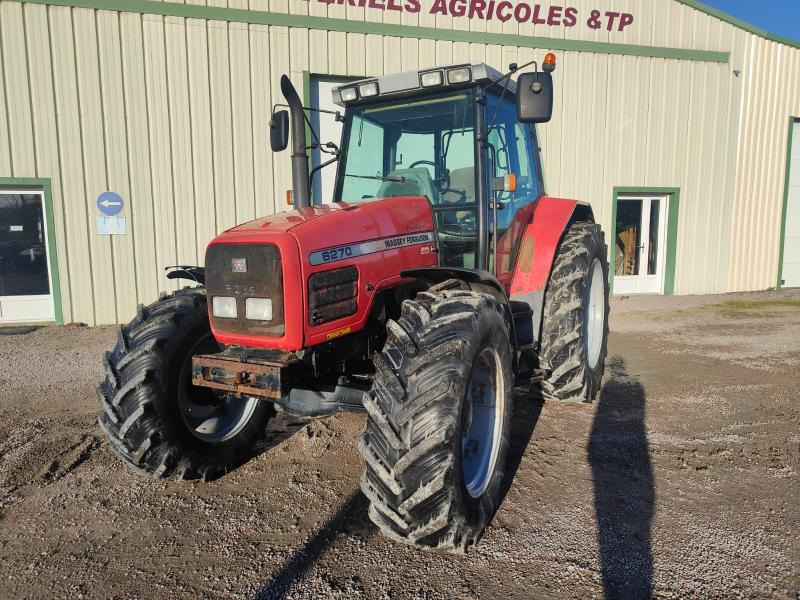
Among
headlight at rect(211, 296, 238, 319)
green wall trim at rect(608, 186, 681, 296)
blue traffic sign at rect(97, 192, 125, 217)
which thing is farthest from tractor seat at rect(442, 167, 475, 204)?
green wall trim at rect(608, 186, 681, 296)

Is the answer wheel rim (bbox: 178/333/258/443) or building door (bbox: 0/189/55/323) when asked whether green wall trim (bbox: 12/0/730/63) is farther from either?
wheel rim (bbox: 178/333/258/443)

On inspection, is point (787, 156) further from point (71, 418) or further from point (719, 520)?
point (71, 418)

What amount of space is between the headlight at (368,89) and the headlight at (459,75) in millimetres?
497

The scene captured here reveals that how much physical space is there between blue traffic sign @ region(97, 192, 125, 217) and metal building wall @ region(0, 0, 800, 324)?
0.10 metres

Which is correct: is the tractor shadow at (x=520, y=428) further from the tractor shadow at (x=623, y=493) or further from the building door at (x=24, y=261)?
the building door at (x=24, y=261)

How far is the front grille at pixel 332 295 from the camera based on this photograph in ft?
8.50

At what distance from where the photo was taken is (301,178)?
3.55 metres

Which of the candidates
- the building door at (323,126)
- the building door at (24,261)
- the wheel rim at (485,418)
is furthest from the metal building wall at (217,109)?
the wheel rim at (485,418)

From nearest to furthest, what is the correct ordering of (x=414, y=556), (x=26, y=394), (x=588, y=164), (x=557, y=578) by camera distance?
1. (x=557, y=578)
2. (x=414, y=556)
3. (x=26, y=394)
4. (x=588, y=164)

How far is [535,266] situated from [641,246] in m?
7.67

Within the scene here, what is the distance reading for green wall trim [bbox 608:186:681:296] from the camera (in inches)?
396

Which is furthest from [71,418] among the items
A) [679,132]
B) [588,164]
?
[679,132]

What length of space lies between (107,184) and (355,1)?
452 cm

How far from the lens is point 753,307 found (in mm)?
9211
